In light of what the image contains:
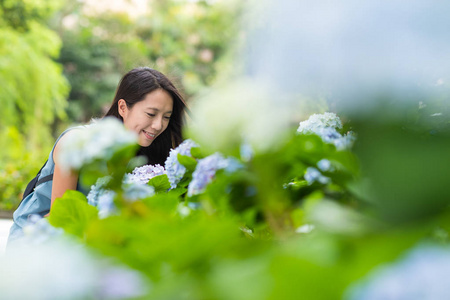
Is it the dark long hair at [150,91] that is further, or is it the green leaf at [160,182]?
the dark long hair at [150,91]

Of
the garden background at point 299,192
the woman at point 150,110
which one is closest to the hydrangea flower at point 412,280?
the garden background at point 299,192

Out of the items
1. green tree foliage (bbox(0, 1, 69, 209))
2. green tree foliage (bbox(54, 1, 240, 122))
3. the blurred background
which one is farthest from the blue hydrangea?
green tree foliage (bbox(54, 1, 240, 122))

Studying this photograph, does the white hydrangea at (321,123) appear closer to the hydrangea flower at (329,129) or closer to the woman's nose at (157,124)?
the hydrangea flower at (329,129)

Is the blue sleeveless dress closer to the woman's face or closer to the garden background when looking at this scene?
the woman's face

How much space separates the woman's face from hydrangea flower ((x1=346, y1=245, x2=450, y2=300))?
1742mm

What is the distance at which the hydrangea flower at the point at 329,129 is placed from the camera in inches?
17.7

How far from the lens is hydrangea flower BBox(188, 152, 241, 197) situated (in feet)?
1.47

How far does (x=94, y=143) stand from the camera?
436 mm

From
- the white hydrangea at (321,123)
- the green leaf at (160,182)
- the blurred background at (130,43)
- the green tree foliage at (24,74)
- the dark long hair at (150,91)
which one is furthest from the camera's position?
the blurred background at (130,43)

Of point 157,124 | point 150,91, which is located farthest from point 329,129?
point 150,91

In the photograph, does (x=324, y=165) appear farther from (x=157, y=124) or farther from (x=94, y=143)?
(x=157, y=124)

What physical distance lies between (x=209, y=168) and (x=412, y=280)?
0.90 feet

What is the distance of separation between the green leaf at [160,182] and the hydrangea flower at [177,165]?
16mm

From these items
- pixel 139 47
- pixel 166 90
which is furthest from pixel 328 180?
pixel 139 47
